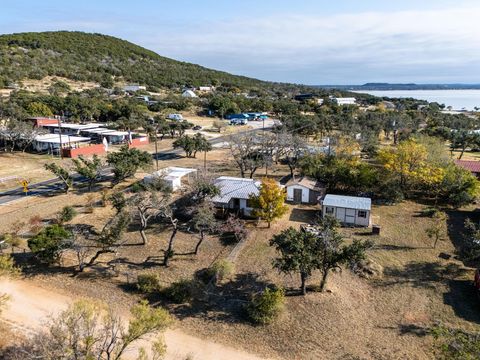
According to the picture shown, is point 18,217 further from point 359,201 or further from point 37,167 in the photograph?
point 359,201

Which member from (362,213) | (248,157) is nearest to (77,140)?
(248,157)

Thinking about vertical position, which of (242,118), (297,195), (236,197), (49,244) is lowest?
(297,195)

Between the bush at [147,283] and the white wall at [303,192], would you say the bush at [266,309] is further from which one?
the white wall at [303,192]

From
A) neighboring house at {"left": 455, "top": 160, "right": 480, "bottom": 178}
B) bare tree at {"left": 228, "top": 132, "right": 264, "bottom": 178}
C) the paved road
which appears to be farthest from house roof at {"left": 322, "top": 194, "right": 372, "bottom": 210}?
the paved road

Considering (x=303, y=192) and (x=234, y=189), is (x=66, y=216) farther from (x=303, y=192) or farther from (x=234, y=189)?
(x=303, y=192)

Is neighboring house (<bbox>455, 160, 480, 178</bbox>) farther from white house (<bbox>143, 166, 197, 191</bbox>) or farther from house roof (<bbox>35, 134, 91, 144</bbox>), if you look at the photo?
house roof (<bbox>35, 134, 91, 144</bbox>)
